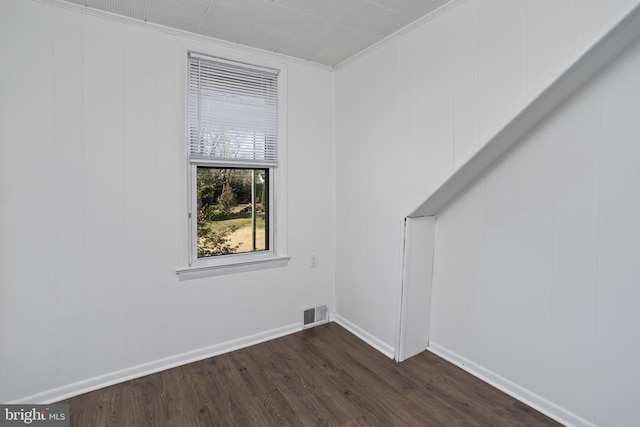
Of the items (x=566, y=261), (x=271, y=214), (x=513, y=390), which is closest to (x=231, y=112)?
(x=271, y=214)

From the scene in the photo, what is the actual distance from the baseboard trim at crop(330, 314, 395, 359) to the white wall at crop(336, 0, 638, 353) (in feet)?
0.05

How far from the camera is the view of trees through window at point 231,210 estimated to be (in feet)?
8.95

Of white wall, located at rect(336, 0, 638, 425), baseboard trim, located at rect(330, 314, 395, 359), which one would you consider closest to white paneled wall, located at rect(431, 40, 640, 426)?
white wall, located at rect(336, 0, 638, 425)

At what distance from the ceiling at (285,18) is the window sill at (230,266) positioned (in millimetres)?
1765

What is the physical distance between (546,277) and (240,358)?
2198mm

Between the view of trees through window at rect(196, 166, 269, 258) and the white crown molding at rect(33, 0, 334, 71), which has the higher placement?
the white crown molding at rect(33, 0, 334, 71)

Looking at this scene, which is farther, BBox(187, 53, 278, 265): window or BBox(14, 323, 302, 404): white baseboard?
BBox(187, 53, 278, 265): window

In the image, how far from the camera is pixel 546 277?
6.37 ft

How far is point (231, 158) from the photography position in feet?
8.90

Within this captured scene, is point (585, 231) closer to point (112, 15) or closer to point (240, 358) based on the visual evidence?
point (240, 358)

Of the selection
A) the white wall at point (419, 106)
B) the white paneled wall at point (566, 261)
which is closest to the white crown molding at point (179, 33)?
the white wall at point (419, 106)

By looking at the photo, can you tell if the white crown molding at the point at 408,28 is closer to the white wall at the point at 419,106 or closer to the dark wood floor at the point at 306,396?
the white wall at the point at 419,106

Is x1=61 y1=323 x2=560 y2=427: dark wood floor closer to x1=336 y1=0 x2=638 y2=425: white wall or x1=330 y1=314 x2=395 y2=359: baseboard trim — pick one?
x1=330 y1=314 x2=395 y2=359: baseboard trim

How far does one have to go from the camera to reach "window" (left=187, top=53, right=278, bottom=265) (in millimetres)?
2582
